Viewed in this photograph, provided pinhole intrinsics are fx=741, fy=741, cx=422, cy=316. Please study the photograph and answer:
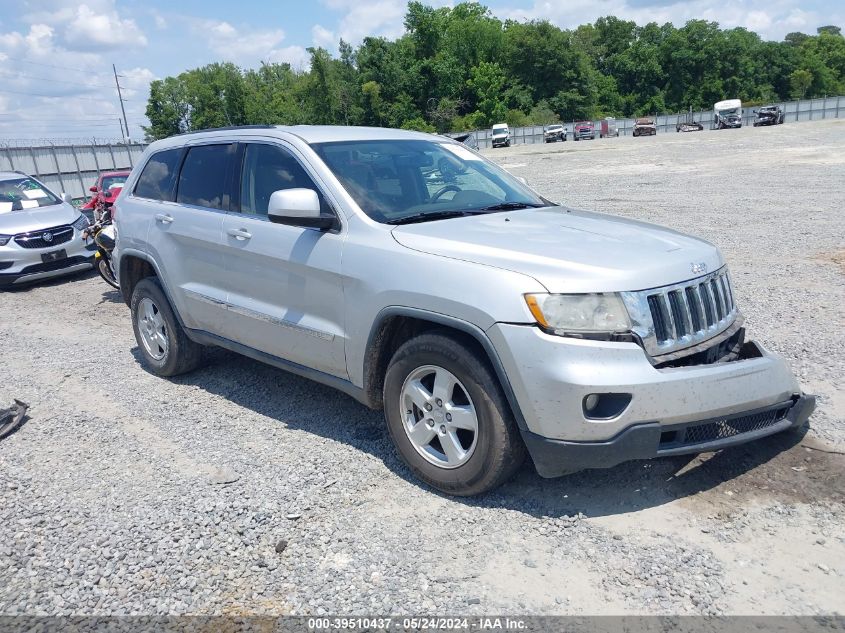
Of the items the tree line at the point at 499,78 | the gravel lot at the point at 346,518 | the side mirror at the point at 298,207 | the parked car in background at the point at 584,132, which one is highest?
the tree line at the point at 499,78

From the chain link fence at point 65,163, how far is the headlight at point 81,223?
2163 centimetres

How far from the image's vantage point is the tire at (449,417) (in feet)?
11.8

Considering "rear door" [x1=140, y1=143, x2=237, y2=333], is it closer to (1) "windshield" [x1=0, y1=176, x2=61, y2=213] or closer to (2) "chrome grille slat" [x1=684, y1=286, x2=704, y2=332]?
(2) "chrome grille slat" [x1=684, y1=286, x2=704, y2=332]

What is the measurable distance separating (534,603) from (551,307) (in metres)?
1.27

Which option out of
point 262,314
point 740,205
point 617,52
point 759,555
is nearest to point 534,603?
point 759,555

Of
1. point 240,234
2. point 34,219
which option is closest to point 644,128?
point 34,219

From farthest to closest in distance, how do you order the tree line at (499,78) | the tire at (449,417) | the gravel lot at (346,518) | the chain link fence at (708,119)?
the tree line at (499,78)
the chain link fence at (708,119)
the tire at (449,417)
the gravel lot at (346,518)

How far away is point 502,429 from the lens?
3.57 m

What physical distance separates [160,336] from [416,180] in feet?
8.99

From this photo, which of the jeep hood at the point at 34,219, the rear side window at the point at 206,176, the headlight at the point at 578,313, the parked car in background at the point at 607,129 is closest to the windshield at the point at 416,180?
the rear side window at the point at 206,176

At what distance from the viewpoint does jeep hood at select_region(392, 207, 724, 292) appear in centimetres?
347

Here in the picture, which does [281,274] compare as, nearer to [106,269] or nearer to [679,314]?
[679,314]

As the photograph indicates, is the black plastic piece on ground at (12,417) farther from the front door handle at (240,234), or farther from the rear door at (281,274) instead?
the front door handle at (240,234)

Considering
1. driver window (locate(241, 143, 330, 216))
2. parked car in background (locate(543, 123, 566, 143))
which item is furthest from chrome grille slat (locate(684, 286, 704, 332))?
parked car in background (locate(543, 123, 566, 143))
